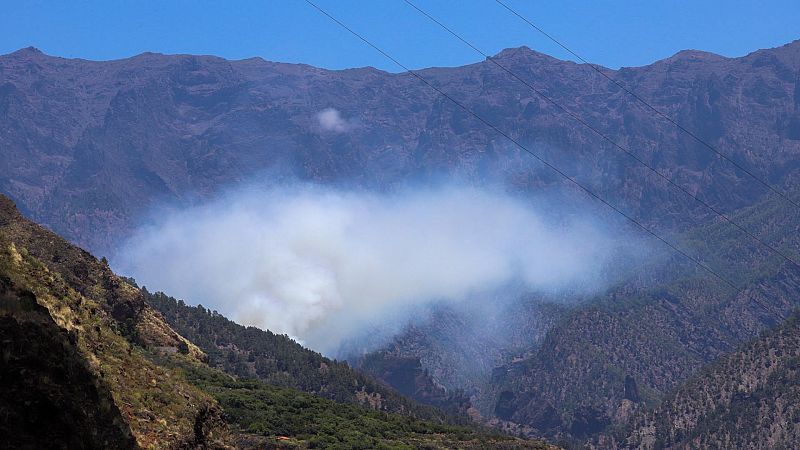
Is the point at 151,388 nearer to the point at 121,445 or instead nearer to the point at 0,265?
the point at 0,265

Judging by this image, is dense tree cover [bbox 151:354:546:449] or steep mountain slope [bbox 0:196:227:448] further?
dense tree cover [bbox 151:354:546:449]

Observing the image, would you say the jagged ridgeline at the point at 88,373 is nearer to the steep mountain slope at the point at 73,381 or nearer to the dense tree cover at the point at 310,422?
the steep mountain slope at the point at 73,381

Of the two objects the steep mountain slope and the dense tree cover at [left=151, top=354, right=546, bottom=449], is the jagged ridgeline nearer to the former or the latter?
the steep mountain slope

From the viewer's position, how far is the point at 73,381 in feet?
111

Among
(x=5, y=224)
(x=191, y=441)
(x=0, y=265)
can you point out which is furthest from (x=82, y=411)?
(x=5, y=224)

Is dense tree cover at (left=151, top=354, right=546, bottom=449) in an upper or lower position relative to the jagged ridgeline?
upper

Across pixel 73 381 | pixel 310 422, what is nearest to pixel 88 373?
pixel 73 381

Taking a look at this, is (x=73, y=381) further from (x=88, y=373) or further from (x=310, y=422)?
(x=310, y=422)

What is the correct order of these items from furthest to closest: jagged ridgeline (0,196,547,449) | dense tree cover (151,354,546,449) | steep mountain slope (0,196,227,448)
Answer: dense tree cover (151,354,546,449)
jagged ridgeline (0,196,547,449)
steep mountain slope (0,196,227,448)

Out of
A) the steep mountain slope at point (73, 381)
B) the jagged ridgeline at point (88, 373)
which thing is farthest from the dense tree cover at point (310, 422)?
the steep mountain slope at point (73, 381)

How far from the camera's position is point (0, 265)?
44562 mm

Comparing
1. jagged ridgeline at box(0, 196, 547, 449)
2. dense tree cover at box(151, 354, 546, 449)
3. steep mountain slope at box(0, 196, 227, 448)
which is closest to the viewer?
steep mountain slope at box(0, 196, 227, 448)

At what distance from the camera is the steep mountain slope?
102 feet

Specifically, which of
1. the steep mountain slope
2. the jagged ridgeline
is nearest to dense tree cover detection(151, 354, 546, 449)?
the jagged ridgeline
